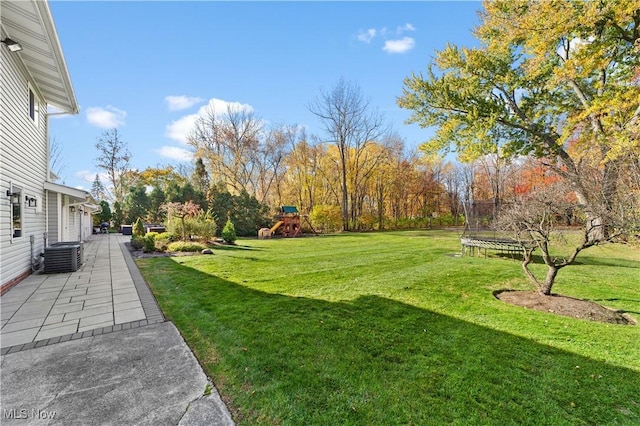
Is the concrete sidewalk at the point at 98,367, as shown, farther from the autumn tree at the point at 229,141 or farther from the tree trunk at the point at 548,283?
the autumn tree at the point at 229,141

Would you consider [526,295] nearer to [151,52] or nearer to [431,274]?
[431,274]

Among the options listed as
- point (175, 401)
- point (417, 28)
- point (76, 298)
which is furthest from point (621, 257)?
point (76, 298)

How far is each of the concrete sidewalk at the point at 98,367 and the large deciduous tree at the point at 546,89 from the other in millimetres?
8818

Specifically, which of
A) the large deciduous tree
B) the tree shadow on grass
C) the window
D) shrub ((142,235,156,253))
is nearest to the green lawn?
the tree shadow on grass

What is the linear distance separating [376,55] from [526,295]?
8995mm

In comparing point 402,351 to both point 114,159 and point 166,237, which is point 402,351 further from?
point 114,159

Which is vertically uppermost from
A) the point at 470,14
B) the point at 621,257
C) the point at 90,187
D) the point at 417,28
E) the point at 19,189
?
the point at 470,14

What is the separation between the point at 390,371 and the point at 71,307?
167 inches

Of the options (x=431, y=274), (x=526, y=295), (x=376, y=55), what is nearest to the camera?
(x=526, y=295)

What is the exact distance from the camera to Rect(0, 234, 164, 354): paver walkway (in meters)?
2.98

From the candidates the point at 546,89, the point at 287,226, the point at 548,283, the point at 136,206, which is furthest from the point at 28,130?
the point at 546,89

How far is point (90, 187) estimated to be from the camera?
27.7 meters

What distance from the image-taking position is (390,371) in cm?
231

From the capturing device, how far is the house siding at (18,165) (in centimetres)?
448
